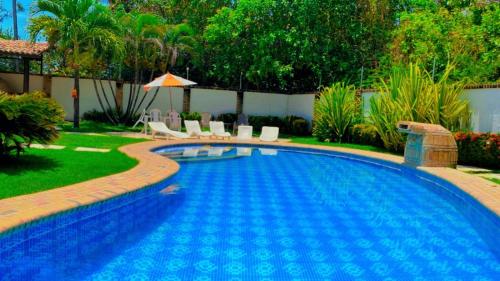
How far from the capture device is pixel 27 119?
763cm

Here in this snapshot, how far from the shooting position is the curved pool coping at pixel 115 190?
5.12 meters

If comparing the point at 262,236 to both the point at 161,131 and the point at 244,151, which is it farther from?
the point at 161,131

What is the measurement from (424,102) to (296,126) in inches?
358

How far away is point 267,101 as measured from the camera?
85.9 ft

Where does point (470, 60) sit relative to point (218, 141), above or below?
above

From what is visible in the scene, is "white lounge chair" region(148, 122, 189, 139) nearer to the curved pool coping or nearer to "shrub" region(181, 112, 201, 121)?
the curved pool coping

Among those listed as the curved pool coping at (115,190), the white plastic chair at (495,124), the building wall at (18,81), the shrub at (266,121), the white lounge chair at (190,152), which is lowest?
the white lounge chair at (190,152)

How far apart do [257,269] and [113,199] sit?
2789mm

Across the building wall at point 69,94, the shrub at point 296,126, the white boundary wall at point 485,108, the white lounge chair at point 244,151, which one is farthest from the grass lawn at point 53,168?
the shrub at point 296,126

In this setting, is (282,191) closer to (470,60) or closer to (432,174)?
(432,174)

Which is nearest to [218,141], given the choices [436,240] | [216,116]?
[216,116]

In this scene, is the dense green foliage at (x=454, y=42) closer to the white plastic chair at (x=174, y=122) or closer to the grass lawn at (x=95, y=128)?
the white plastic chair at (x=174, y=122)

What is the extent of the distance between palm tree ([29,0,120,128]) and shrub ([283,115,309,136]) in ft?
31.4

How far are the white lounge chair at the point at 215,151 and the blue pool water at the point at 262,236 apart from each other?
171 inches
